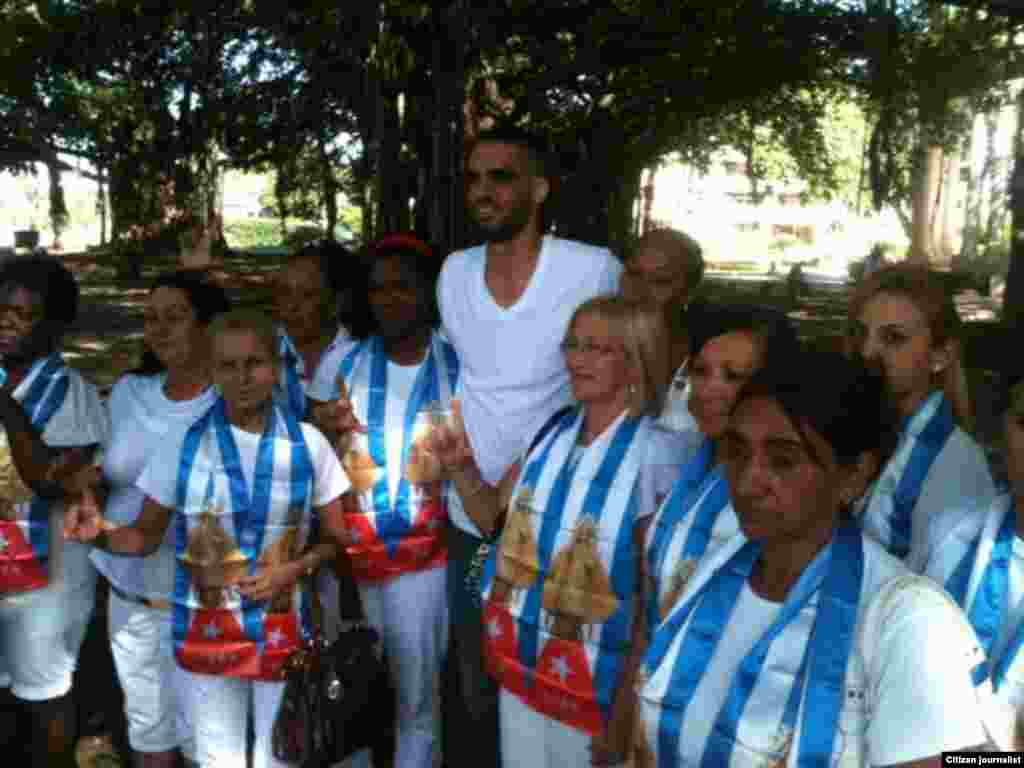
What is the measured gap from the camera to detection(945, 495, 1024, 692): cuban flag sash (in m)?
2.01

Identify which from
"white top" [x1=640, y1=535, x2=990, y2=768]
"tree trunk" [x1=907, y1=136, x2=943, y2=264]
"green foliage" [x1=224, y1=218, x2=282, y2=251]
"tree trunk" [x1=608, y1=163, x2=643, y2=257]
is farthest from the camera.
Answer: "green foliage" [x1=224, y1=218, x2=282, y2=251]

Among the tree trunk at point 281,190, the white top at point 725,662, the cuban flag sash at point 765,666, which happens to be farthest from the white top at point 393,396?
the tree trunk at point 281,190

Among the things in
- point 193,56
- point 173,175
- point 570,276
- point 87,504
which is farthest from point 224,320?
point 173,175

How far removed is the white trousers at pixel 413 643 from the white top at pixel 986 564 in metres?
1.66

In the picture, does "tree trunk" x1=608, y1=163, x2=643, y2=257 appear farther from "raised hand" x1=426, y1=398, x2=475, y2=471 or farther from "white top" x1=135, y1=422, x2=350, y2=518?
"white top" x1=135, y1=422, x2=350, y2=518

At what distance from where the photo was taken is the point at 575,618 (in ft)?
8.43

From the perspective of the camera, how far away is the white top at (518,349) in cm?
309

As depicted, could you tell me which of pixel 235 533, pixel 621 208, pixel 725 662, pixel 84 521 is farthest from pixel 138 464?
pixel 621 208

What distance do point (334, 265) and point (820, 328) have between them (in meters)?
14.3

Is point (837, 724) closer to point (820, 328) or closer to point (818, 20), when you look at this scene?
point (818, 20)

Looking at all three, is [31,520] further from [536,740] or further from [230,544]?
[536,740]

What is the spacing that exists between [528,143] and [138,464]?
1564 mm

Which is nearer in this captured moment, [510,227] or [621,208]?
[510,227]

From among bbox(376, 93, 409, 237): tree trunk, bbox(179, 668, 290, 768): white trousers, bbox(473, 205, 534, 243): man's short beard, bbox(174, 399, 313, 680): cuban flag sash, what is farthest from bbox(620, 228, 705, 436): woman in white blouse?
bbox(376, 93, 409, 237): tree trunk
